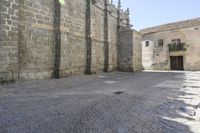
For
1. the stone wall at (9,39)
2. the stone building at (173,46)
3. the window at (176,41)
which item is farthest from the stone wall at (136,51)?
the stone wall at (9,39)

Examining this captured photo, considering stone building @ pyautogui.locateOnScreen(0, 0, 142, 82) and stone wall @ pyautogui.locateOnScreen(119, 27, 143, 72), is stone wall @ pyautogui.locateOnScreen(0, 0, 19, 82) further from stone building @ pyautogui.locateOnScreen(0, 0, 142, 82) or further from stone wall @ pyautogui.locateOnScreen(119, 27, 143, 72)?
stone wall @ pyautogui.locateOnScreen(119, 27, 143, 72)

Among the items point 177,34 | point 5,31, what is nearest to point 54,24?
point 5,31

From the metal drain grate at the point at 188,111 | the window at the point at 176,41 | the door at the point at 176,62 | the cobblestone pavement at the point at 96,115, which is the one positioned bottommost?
the metal drain grate at the point at 188,111

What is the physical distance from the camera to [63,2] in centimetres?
1139

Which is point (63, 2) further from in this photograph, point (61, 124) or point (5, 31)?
point (61, 124)

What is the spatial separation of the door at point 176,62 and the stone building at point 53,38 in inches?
573

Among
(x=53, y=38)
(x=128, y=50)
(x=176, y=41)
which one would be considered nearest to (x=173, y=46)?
(x=176, y=41)

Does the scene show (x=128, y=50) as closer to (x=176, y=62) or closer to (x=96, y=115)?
(x=176, y=62)

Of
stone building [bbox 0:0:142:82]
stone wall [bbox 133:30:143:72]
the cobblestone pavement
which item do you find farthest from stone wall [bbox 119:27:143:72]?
the cobblestone pavement

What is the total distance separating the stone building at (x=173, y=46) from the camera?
27234mm

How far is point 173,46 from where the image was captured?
29156 millimetres

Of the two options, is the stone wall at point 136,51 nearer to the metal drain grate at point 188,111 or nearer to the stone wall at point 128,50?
the stone wall at point 128,50

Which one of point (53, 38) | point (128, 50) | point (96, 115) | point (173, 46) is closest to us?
point (96, 115)

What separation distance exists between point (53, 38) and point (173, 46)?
22.5m
